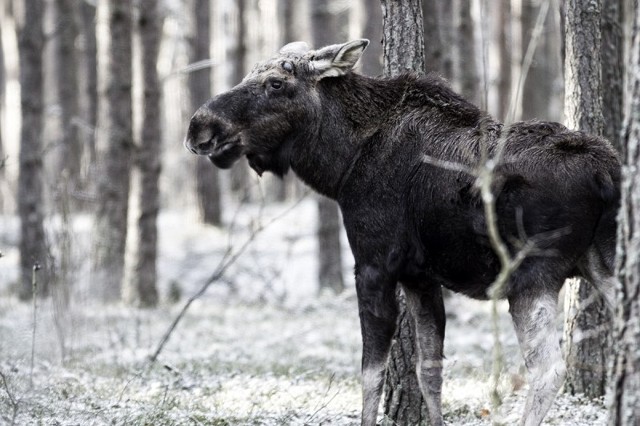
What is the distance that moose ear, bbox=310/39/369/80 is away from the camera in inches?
247

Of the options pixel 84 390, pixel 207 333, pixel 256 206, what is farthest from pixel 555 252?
pixel 256 206

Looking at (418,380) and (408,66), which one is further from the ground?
(408,66)

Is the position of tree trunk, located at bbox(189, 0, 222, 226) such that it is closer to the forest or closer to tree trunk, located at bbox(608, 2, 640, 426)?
the forest

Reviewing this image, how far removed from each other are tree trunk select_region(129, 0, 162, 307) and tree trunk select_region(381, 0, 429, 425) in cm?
953

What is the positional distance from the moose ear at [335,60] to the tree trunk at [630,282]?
2526mm

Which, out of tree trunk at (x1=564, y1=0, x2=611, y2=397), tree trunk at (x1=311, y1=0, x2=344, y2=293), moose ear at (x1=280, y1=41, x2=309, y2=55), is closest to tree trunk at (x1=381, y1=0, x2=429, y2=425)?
moose ear at (x1=280, y1=41, x2=309, y2=55)

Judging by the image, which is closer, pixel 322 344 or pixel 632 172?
pixel 632 172

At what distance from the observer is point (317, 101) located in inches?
251

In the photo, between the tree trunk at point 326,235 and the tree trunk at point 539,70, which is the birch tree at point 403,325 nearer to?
the tree trunk at point 326,235

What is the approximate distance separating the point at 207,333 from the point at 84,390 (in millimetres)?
5018

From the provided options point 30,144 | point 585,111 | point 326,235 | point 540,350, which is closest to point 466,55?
point 326,235

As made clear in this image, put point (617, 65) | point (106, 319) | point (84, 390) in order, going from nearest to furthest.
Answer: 1. point (84, 390)
2. point (617, 65)
3. point (106, 319)

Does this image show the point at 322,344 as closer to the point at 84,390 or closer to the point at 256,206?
the point at 84,390

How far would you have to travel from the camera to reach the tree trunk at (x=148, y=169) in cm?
1557
